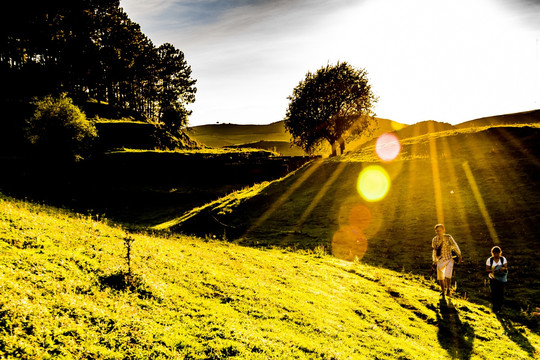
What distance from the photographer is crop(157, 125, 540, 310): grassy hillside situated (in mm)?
23891

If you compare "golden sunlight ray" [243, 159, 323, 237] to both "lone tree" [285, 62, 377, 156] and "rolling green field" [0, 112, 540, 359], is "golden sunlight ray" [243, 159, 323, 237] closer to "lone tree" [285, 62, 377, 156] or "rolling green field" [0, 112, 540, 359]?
"rolling green field" [0, 112, 540, 359]

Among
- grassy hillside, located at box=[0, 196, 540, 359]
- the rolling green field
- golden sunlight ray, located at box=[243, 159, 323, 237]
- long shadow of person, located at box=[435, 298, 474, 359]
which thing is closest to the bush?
the rolling green field

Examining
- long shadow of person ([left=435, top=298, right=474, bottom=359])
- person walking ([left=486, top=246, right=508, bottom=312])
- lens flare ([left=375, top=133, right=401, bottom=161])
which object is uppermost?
lens flare ([left=375, top=133, right=401, bottom=161])

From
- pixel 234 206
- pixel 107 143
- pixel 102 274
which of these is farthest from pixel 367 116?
pixel 102 274

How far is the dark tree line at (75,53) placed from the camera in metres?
72.7

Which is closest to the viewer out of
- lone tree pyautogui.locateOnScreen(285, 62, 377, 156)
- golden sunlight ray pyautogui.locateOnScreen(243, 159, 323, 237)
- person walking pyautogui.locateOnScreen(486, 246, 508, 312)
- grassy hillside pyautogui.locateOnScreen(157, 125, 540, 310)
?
person walking pyautogui.locateOnScreen(486, 246, 508, 312)

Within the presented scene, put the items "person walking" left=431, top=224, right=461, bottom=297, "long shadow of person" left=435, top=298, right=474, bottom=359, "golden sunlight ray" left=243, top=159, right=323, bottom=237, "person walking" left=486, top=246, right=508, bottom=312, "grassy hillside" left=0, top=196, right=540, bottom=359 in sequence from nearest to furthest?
"grassy hillside" left=0, top=196, right=540, bottom=359, "long shadow of person" left=435, top=298, right=474, bottom=359, "person walking" left=486, top=246, right=508, bottom=312, "person walking" left=431, top=224, right=461, bottom=297, "golden sunlight ray" left=243, top=159, right=323, bottom=237

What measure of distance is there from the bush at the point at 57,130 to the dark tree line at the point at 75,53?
98.7 ft

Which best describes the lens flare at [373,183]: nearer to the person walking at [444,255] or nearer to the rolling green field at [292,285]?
the rolling green field at [292,285]

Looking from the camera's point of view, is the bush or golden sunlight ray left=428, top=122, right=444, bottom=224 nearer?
golden sunlight ray left=428, top=122, right=444, bottom=224

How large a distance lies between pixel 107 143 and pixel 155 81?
166 ft

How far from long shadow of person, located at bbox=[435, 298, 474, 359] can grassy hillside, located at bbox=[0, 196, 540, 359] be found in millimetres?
51

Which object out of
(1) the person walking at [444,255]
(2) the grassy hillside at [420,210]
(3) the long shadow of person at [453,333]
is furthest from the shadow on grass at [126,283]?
(2) the grassy hillside at [420,210]

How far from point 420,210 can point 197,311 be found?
2901cm
